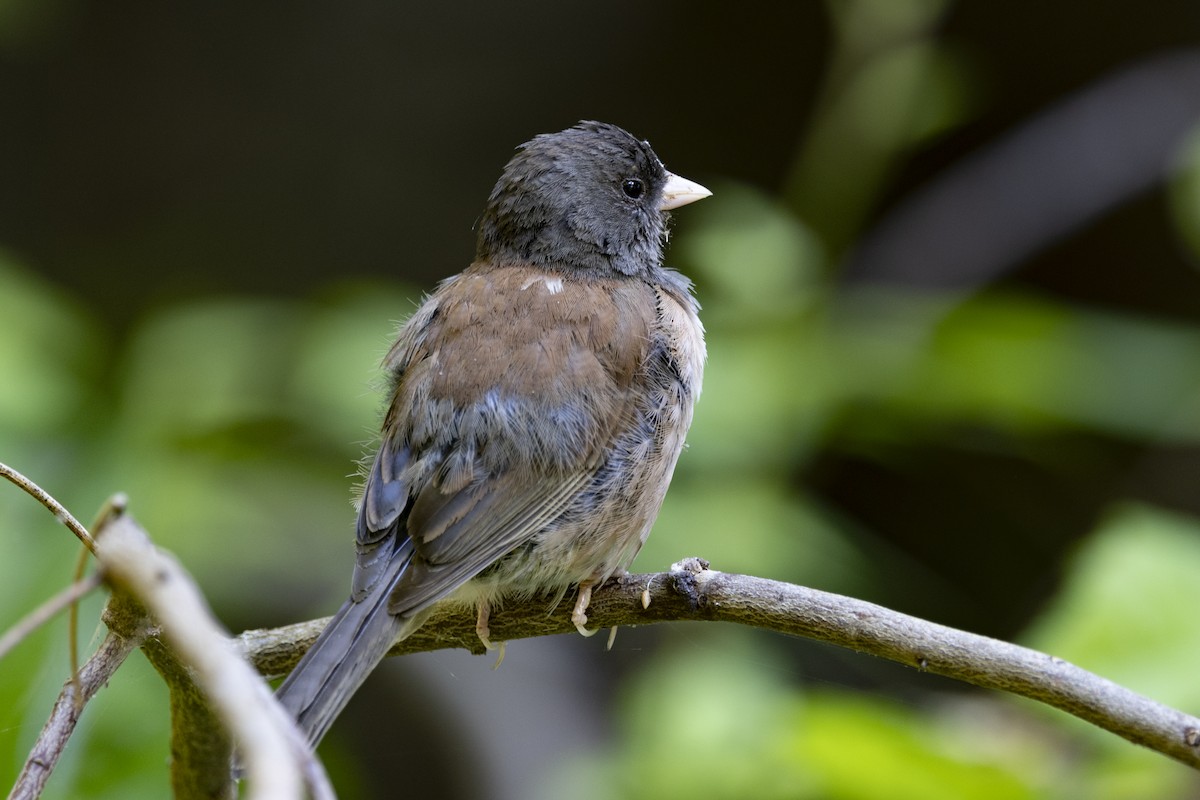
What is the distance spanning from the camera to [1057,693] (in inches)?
68.6

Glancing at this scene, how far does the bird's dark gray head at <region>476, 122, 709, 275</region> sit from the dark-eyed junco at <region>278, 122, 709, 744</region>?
1 centimetres

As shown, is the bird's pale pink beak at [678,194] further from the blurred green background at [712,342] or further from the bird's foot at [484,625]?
the bird's foot at [484,625]

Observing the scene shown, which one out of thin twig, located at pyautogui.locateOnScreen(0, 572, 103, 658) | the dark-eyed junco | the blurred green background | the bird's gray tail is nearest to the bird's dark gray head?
the dark-eyed junco

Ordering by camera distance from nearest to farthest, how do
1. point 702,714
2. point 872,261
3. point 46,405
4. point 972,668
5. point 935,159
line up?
point 972,668 < point 702,714 < point 46,405 < point 872,261 < point 935,159

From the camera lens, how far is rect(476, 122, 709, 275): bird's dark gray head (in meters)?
2.99

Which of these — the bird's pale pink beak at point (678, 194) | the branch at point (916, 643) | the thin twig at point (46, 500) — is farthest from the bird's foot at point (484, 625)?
the bird's pale pink beak at point (678, 194)

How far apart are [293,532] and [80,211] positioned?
146 inches

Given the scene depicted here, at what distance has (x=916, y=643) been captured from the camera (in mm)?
1801

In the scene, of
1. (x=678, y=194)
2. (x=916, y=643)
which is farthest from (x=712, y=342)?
(x=916, y=643)

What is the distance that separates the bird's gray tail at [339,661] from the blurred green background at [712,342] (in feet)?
2.75

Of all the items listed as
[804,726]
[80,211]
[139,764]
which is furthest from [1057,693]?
[80,211]

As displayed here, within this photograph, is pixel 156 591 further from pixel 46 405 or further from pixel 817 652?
pixel 817 652

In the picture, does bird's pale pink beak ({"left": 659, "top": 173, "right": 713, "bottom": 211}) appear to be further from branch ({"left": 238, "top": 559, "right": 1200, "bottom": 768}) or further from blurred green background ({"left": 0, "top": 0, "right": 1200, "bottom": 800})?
branch ({"left": 238, "top": 559, "right": 1200, "bottom": 768})

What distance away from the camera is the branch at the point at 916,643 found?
1.71 metres
